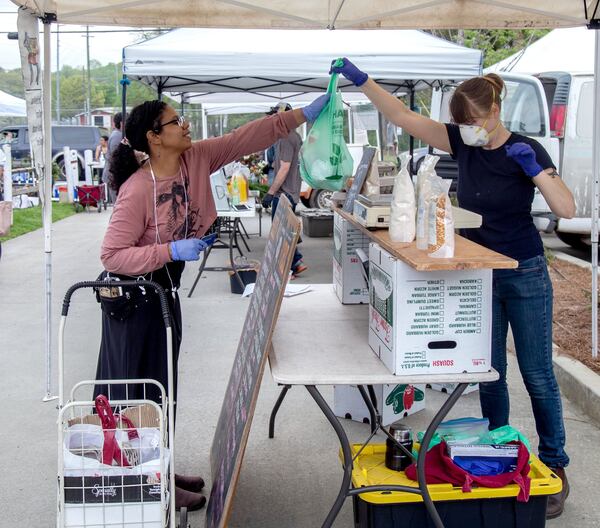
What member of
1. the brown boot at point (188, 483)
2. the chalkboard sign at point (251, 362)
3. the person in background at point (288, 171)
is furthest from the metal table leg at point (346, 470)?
the person in background at point (288, 171)

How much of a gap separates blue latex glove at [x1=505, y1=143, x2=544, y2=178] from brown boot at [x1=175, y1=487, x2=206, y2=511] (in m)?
2.14

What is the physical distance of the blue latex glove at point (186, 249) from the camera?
3146 millimetres

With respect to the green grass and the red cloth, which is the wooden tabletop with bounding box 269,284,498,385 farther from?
the green grass

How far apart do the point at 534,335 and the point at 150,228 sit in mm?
1788

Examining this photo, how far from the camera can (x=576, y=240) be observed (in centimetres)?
1159

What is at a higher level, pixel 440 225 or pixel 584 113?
pixel 584 113

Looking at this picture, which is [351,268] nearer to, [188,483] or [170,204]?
[170,204]

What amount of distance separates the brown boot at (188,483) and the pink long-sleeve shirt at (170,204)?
46.0 inches

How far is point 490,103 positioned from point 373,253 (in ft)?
2.80

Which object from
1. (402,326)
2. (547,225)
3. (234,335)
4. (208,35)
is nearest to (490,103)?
(402,326)

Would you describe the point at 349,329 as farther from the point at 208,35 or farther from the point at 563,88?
the point at 563,88

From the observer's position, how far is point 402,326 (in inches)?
107

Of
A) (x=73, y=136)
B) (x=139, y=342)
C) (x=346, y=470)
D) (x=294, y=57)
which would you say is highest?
(x=294, y=57)

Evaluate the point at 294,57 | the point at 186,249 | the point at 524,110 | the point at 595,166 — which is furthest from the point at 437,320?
the point at 524,110
